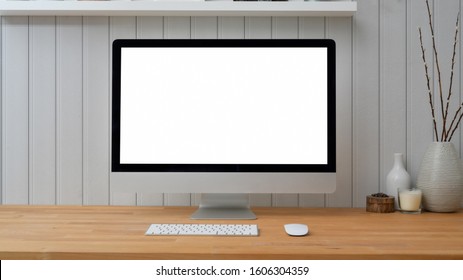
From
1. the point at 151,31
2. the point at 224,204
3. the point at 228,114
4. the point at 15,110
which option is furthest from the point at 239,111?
the point at 15,110

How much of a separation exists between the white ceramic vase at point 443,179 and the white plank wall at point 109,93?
138 millimetres

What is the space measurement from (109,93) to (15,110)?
1.27 feet

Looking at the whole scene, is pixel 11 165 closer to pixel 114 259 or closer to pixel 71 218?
pixel 71 218

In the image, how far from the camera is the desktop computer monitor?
1467 millimetres

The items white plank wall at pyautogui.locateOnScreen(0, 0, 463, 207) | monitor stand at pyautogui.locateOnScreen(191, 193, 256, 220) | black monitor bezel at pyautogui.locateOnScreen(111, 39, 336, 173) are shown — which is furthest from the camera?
white plank wall at pyautogui.locateOnScreen(0, 0, 463, 207)

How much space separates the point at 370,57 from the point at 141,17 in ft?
3.03

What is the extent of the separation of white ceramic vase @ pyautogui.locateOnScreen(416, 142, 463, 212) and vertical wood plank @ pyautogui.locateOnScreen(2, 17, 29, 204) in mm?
1557

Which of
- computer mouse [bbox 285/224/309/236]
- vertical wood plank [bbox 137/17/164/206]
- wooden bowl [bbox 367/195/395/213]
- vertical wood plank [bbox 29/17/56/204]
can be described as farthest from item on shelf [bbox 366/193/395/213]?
vertical wood plank [bbox 29/17/56/204]

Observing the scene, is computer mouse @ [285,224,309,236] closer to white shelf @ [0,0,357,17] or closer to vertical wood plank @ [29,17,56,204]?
white shelf @ [0,0,357,17]

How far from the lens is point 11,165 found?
1784 mm

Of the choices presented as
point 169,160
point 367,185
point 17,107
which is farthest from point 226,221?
point 17,107

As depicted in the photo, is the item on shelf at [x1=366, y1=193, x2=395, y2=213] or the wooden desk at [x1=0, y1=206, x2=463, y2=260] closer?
the wooden desk at [x1=0, y1=206, x2=463, y2=260]

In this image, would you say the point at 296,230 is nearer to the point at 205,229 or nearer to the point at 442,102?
the point at 205,229

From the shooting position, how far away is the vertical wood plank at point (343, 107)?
1757mm
